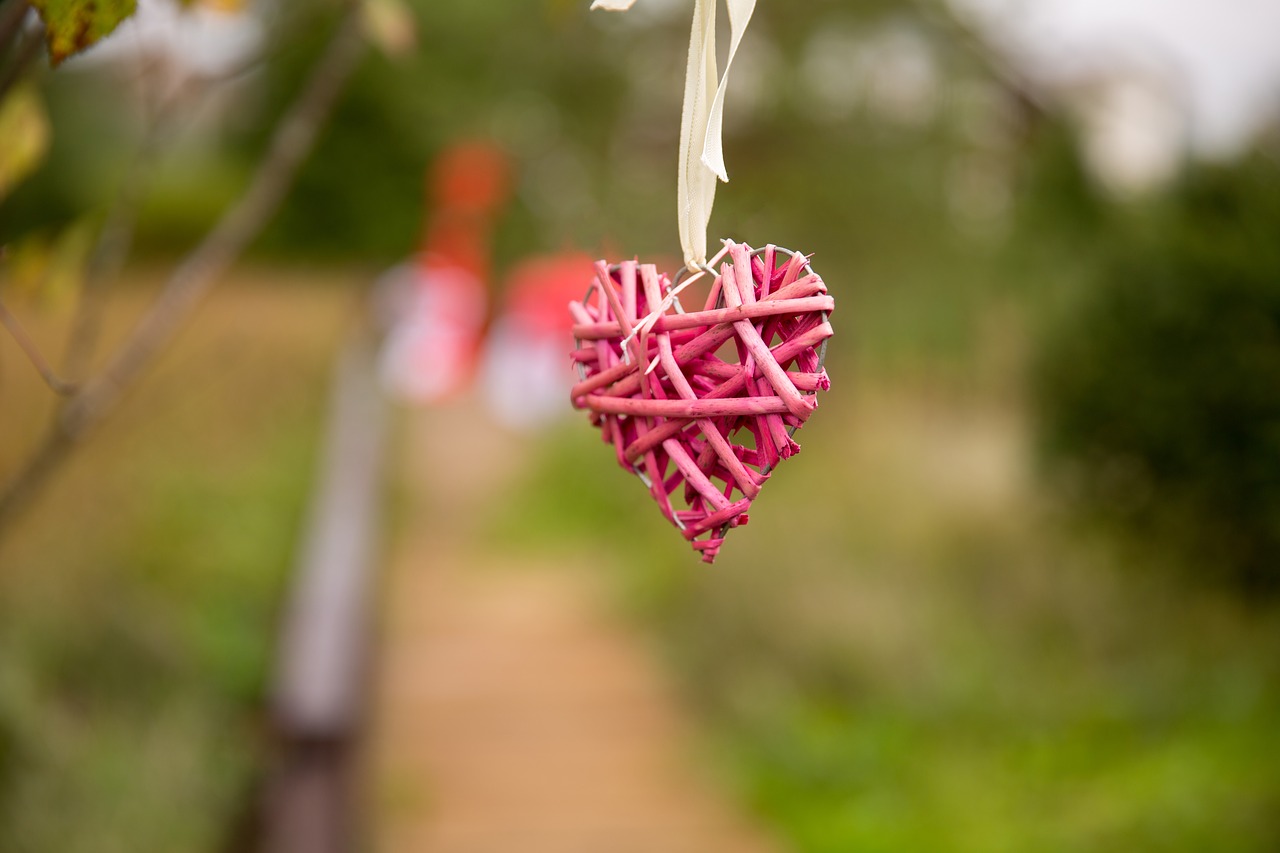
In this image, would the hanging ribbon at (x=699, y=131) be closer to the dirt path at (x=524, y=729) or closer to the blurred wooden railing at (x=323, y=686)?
the blurred wooden railing at (x=323, y=686)

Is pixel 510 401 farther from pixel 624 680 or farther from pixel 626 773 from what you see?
pixel 626 773

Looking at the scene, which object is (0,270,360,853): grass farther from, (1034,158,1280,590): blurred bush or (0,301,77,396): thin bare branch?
(1034,158,1280,590): blurred bush

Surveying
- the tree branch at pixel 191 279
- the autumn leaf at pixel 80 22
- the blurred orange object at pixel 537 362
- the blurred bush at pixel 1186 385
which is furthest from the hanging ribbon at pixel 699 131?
the blurred orange object at pixel 537 362

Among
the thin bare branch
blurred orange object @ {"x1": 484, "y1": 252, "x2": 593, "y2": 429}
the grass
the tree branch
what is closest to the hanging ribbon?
the thin bare branch

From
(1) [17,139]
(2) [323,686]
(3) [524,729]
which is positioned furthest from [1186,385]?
(1) [17,139]

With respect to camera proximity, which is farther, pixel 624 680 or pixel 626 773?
pixel 624 680

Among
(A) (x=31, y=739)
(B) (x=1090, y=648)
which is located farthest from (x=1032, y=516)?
(A) (x=31, y=739)
